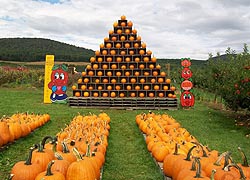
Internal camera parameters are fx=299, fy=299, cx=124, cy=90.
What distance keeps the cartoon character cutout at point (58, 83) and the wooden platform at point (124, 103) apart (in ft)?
3.53

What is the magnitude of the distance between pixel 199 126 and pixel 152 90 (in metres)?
5.30

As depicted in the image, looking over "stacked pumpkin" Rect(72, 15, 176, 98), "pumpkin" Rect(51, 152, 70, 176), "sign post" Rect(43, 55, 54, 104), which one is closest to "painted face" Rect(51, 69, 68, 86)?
"sign post" Rect(43, 55, 54, 104)

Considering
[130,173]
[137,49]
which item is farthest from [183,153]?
[137,49]

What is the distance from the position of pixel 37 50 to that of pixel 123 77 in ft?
192

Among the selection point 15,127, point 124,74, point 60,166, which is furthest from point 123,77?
point 60,166

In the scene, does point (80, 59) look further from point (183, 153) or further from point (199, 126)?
point (183, 153)

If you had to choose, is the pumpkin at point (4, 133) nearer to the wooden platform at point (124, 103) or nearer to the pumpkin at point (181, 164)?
the pumpkin at point (181, 164)

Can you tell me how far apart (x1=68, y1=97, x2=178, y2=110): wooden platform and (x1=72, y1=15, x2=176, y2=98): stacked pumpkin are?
1.31ft

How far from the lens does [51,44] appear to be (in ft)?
260

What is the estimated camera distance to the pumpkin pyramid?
15.2 metres

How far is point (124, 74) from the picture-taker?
1570 cm

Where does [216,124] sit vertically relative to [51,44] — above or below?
below

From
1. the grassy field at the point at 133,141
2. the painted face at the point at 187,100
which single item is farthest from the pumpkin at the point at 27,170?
the painted face at the point at 187,100

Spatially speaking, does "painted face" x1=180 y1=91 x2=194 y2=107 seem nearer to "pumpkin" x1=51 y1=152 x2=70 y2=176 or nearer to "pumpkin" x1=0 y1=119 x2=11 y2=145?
"pumpkin" x1=0 y1=119 x2=11 y2=145
